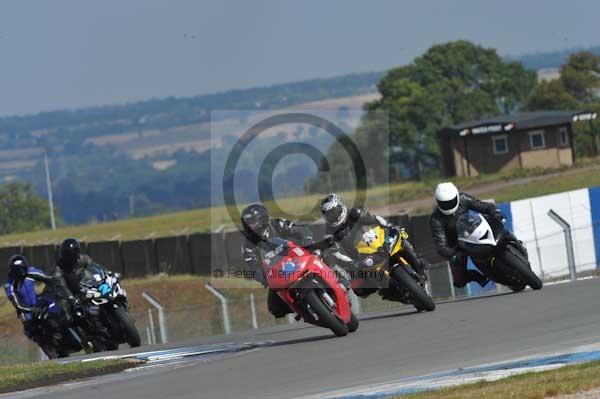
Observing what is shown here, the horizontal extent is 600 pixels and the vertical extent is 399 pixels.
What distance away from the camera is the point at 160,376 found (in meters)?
12.7

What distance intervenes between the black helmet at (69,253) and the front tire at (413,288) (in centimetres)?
478

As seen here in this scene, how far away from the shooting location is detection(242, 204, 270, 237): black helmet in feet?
46.2

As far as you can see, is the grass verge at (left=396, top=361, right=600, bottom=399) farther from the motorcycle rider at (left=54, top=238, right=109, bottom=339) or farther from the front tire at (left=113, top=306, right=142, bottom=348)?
the motorcycle rider at (left=54, top=238, right=109, bottom=339)

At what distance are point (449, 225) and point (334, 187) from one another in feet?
178

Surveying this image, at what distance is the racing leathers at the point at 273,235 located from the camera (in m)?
14.1

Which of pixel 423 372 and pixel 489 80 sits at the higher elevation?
pixel 489 80

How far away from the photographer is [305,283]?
13.9 m

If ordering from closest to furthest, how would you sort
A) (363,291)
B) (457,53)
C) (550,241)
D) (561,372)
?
(561,372) → (363,291) → (550,241) → (457,53)

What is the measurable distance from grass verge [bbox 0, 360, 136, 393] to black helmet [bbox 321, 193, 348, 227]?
2.94 m

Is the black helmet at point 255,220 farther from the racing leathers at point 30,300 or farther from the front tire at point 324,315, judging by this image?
the racing leathers at point 30,300

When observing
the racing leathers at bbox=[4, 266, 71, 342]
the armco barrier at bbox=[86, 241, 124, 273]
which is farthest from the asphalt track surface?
the armco barrier at bbox=[86, 241, 124, 273]

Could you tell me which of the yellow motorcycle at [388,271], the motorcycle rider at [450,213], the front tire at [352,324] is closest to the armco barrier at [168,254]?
the motorcycle rider at [450,213]

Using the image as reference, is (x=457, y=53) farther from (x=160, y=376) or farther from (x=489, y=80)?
(x=160, y=376)

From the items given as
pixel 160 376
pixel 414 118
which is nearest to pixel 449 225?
pixel 160 376
